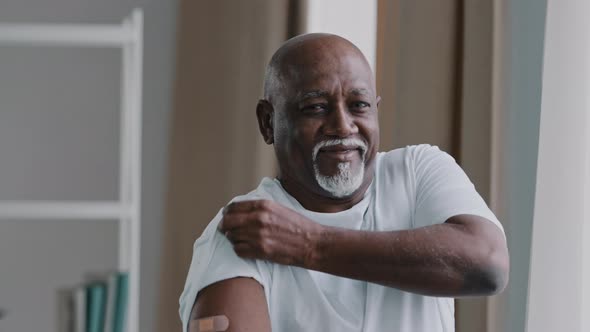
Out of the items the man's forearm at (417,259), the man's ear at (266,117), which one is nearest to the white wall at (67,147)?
the man's ear at (266,117)

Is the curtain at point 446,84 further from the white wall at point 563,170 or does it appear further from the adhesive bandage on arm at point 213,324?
the adhesive bandage on arm at point 213,324

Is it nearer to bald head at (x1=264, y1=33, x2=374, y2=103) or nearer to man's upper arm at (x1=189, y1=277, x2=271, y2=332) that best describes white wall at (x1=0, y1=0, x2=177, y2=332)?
bald head at (x1=264, y1=33, x2=374, y2=103)

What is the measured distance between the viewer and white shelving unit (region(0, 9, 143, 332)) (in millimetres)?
2021

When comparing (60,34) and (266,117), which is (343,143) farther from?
(60,34)

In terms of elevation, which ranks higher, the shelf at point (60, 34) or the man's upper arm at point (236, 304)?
the shelf at point (60, 34)

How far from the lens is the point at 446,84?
283 centimetres

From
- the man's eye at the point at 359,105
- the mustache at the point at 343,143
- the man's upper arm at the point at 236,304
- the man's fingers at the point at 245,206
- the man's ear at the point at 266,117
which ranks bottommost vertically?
the man's upper arm at the point at 236,304

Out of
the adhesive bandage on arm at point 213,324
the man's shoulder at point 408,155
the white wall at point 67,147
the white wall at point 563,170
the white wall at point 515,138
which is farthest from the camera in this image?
the white wall at point 67,147

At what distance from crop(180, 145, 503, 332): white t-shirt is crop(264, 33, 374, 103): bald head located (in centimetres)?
21

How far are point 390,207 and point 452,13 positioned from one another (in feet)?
4.13

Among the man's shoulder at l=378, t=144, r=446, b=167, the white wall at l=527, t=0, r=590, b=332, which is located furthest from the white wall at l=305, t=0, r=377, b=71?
the man's shoulder at l=378, t=144, r=446, b=167

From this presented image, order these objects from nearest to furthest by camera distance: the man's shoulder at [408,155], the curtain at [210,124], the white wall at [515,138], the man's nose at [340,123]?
the man's nose at [340,123]
the man's shoulder at [408,155]
the white wall at [515,138]
the curtain at [210,124]

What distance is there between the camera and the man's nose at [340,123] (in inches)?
64.7

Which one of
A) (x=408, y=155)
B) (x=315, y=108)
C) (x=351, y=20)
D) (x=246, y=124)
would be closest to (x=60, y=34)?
(x=315, y=108)
